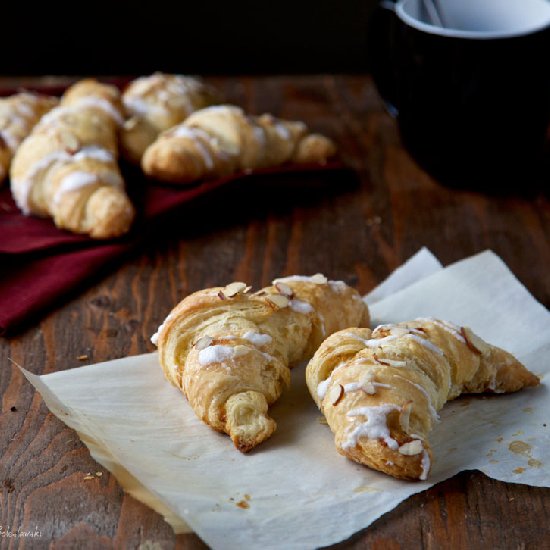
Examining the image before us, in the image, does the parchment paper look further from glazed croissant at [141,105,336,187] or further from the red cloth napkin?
glazed croissant at [141,105,336,187]

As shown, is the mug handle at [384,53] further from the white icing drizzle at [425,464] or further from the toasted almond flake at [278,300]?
the white icing drizzle at [425,464]

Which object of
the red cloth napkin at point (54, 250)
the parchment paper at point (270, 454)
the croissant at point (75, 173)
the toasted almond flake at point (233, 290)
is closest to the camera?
the parchment paper at point (270, 454)

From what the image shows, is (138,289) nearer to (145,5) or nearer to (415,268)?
(415,268)

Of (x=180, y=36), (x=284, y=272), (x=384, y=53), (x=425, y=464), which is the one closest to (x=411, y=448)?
(x=425, y=464)

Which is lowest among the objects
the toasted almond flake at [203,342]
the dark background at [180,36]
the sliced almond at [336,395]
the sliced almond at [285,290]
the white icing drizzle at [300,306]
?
the dark background at [180,36]

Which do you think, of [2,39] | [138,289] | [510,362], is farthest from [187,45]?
[510,362]

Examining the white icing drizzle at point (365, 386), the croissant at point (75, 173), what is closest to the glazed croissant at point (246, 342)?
the white icing drizzle at point (365, 386)
